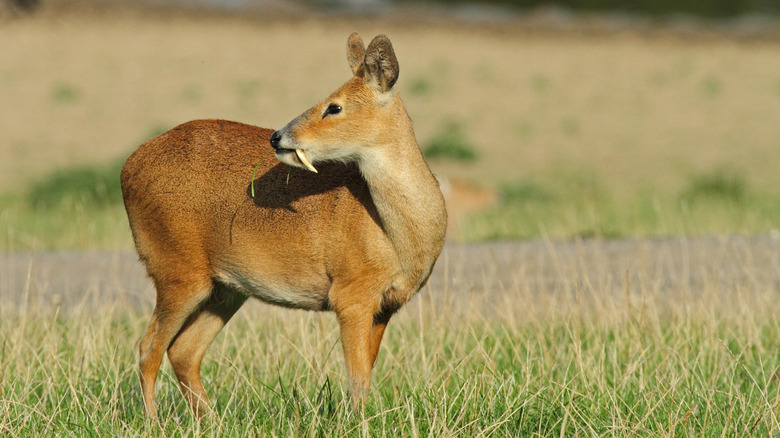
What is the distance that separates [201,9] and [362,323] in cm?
3399

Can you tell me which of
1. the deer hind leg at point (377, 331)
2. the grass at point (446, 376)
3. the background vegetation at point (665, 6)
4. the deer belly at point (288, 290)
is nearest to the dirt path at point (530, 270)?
the grass at point (446, 376)

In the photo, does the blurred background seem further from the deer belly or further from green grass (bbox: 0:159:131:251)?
the deer belly

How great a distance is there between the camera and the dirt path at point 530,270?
26.3ft

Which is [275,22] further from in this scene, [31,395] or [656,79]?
[31,395]

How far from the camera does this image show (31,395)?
5.21 m

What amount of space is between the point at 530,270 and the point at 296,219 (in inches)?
174

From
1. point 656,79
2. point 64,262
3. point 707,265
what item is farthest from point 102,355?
point 656,79

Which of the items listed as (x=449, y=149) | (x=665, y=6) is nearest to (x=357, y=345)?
(x=449, y=149)

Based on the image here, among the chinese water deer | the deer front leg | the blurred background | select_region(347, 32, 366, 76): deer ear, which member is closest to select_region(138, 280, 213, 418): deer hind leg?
the chinese water deer

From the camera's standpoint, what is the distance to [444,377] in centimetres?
552

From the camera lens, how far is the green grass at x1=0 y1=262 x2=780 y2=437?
4512mm

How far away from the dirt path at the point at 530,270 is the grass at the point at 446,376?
46 centimetres

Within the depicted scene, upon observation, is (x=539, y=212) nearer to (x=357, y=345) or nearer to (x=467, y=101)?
(x=357, y=345)

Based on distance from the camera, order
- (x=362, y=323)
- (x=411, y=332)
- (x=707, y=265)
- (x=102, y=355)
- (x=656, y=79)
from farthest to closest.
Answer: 1. (x=656, y=79)
2. (x=707, y=265)
3. (x=411, y=332)
4. (x=102, y=355)
5. (x=362, y=323)
